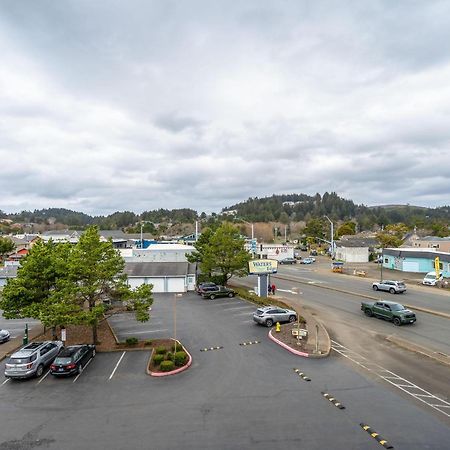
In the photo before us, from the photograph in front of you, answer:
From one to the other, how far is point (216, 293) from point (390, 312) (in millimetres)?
20084

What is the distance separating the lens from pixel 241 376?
2106cm

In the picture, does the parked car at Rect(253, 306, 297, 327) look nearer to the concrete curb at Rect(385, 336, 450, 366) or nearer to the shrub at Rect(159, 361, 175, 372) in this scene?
the concrete curb at Rect(385, 336, 450, 366)

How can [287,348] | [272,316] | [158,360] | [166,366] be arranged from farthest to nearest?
[272,316], [287,348], [158,360], [166,366]

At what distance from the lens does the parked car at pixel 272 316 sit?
32.2 m

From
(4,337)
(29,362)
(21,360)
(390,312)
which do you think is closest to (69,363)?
(29,362)

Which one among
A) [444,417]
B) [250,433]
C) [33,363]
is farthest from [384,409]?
[33,363]

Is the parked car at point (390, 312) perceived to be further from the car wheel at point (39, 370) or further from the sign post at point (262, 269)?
the car wheel at point (39, 370)

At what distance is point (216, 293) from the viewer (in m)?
45.4

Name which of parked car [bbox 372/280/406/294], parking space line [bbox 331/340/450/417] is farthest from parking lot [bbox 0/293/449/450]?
parked car [bbox 372/280/406/294]

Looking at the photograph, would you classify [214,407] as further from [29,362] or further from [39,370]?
[39,370]

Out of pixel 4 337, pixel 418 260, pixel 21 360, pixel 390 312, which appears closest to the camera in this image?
pixel 21 360

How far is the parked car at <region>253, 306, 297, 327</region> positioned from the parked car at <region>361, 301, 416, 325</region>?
25.2ft

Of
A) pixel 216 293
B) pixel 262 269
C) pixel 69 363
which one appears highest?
pixel 262 269

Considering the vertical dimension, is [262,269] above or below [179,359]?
above
